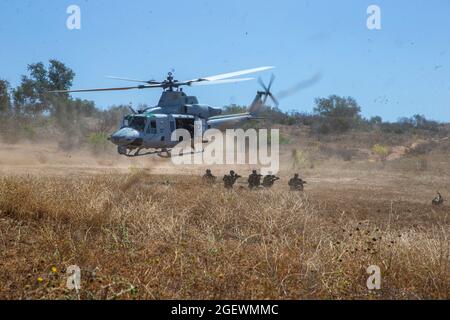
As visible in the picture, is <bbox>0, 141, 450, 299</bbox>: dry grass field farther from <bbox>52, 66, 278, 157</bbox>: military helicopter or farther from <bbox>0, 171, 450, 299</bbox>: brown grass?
<bbox>52, 66, 278, 157</bbox>: military helicopter

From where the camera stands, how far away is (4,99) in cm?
3894


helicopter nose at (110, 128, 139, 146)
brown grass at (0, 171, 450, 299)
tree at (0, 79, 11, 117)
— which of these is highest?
tree at (0, 79, 11, 117)

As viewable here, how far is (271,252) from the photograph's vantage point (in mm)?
6441

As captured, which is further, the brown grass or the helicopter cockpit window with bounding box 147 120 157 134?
the helicopter cockpit window with bounding box 147 120 157 134

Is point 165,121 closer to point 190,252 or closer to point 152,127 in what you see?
point 152,127

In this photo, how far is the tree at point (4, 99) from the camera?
3844cm

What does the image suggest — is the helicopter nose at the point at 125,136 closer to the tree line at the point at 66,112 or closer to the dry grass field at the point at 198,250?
the dry grass field at the point at 198,250

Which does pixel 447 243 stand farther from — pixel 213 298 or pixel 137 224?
pixel 137 224

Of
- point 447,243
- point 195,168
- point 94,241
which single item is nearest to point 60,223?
point 94,241

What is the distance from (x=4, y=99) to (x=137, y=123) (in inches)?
1002

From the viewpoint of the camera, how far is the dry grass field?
16.7 ft

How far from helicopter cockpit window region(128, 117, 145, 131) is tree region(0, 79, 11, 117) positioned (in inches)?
920

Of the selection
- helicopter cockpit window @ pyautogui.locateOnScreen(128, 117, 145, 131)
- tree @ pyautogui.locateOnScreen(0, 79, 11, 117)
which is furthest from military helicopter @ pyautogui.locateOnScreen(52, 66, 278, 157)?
tree @ pyautogui.locateOnScreen(0, 79, 11, 117)

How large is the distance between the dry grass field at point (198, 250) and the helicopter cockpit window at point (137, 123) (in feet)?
23.4
